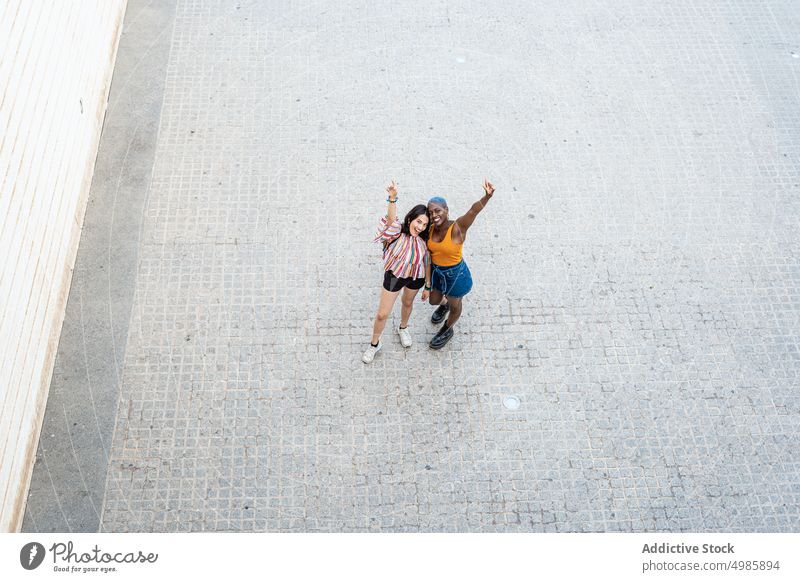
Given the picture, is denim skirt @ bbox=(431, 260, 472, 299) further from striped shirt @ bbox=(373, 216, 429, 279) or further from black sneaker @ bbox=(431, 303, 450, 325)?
black sneaker @ bbox=(431, 303, 450, 325)

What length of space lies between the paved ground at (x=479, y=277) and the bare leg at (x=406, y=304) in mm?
257

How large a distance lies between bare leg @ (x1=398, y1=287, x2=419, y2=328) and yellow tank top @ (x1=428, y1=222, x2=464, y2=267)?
407 mm

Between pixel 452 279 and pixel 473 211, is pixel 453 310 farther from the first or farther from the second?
pixel 473 211

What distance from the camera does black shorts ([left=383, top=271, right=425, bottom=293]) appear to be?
21.1ft

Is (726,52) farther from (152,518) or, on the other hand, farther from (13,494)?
(13,494)

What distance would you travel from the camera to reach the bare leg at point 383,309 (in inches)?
259

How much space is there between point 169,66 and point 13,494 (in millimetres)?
5230

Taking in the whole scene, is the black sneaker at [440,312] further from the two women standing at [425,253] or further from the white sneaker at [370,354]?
the white sneaker at [370,354]

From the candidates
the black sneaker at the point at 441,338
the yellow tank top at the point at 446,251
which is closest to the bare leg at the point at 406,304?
the black sneaker at the point at 441,338

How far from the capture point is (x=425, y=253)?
247 inches

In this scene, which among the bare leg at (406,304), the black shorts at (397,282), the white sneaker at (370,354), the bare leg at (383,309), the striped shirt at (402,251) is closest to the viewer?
the striped shirt at (402,251)

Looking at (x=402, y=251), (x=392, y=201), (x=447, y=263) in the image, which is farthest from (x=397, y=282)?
(x=392, y=201)

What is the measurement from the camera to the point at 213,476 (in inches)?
253

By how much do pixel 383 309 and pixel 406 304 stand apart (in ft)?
1.08
